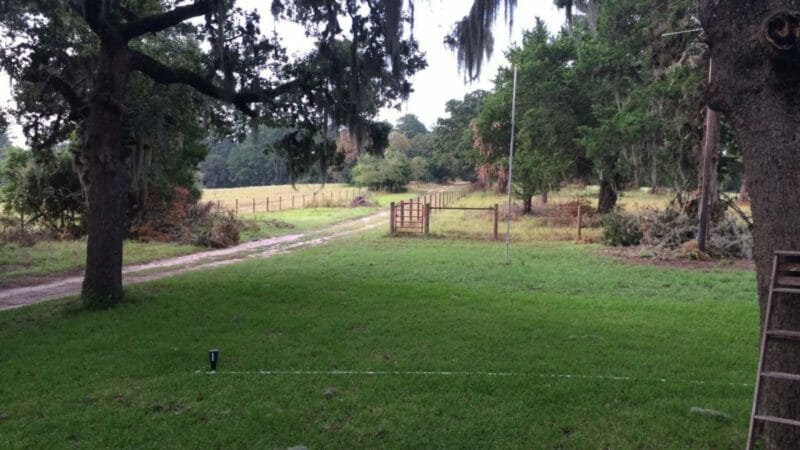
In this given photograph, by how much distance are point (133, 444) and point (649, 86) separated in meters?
17.9

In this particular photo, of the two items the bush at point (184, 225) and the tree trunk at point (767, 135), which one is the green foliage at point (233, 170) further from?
the tree trunk at point (767, 135)

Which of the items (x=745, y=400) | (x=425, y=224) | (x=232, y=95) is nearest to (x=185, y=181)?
(x=425, y=224)

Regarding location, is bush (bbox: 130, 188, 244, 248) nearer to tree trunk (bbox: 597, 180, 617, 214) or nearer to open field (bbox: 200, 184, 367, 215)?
open field (bbox: 200, 184, 367, 215)

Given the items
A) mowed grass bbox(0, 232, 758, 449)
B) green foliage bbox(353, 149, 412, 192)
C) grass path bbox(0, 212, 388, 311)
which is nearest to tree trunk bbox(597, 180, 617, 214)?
grass path bbox(0, 212, 388, 311)

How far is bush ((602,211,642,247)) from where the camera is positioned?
17.8 m

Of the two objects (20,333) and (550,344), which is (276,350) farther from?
(20,333)

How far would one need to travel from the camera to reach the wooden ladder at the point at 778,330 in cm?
345

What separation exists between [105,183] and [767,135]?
8806 millimetres

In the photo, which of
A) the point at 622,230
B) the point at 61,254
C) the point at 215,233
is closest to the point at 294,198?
the point at 215,233

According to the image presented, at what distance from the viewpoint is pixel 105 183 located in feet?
30.4

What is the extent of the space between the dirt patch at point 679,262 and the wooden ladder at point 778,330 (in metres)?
11.2

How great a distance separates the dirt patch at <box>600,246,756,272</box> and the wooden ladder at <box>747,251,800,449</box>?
1122 centimetres

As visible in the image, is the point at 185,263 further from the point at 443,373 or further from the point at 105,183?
the point at 443,373

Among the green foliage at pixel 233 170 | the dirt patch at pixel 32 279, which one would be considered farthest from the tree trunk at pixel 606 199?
the green foliage at pixel 233 170
